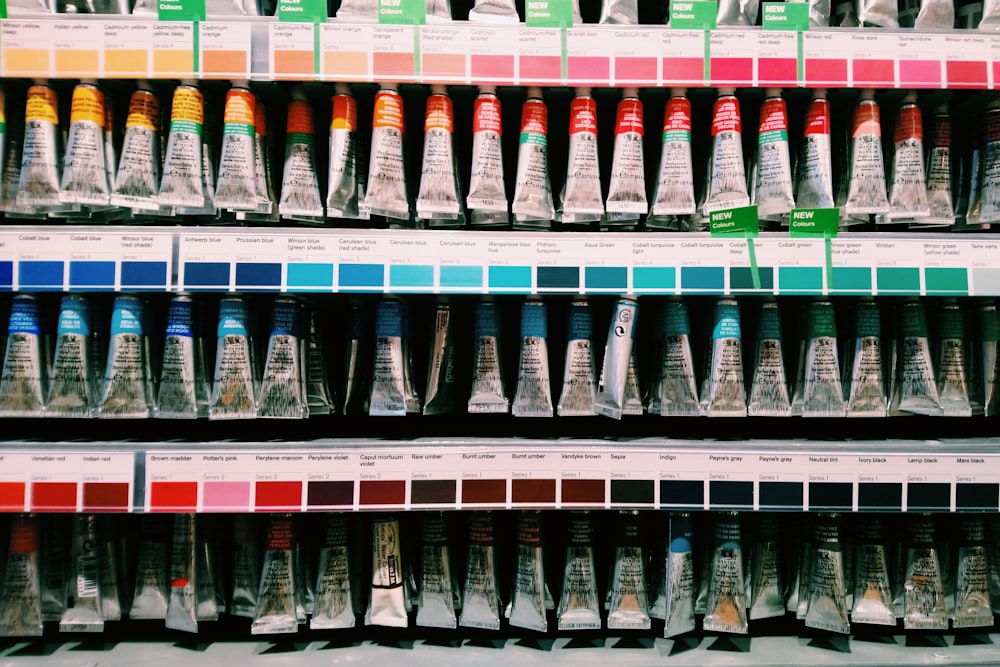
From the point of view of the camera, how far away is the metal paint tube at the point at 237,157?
1.05 metres

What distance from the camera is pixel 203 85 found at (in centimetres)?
110

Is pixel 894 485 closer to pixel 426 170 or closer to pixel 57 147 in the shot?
pixel 426 170

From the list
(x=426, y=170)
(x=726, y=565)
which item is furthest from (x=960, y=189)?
(x=426, y=170)

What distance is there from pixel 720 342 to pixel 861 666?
653 mm

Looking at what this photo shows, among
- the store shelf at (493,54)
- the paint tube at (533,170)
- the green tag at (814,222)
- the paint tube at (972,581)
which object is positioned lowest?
the paint tube at (972,581)

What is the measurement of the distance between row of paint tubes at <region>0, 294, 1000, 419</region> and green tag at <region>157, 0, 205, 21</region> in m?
0.51

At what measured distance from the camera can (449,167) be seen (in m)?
1.08

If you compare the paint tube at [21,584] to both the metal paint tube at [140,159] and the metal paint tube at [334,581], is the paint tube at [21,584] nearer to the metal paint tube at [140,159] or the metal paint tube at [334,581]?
the metal paint tube at [334,581]

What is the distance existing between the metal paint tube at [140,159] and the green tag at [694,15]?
1.01m

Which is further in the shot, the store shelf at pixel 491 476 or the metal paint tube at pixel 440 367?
the metal paint tube at pixel 440 367

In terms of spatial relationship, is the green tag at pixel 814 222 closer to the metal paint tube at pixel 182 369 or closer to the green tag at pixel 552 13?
the green tag at pixel 552 13

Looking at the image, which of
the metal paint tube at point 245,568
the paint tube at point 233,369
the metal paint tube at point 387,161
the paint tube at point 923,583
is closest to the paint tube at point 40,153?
the paint tube at point 233,369

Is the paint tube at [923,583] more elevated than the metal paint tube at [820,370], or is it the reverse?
the metal paint tube at [820,370]

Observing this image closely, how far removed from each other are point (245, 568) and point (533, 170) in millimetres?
941
